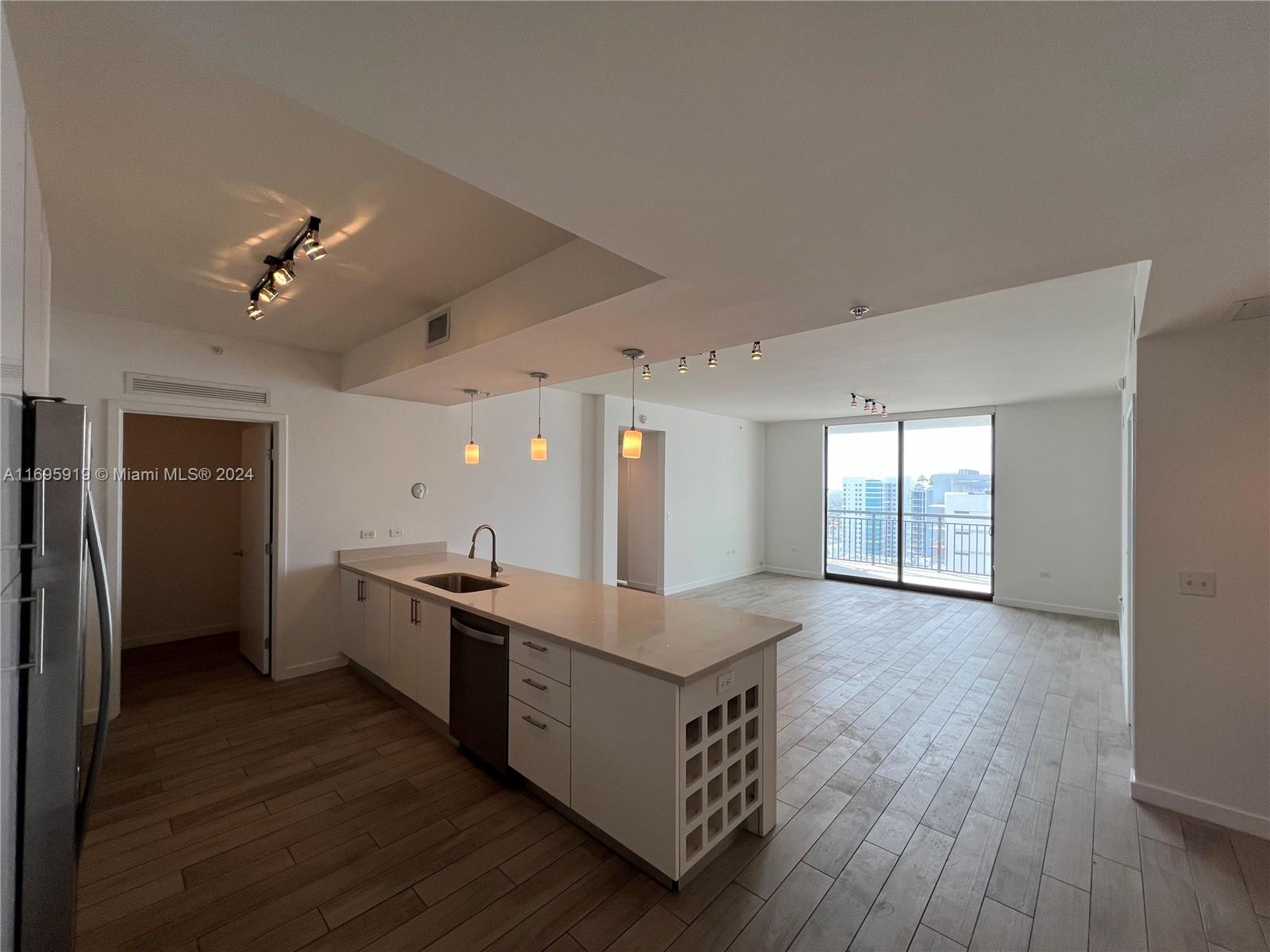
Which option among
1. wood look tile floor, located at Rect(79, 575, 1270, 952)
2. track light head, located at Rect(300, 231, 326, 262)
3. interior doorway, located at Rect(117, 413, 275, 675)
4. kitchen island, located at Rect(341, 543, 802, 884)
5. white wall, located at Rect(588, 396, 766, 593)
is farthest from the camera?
white wall, located at Rect(588, 396, 766, 593)

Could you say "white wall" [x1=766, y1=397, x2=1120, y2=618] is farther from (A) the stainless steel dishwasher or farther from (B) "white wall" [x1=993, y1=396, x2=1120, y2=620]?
(A) the stainless steel dishwasher

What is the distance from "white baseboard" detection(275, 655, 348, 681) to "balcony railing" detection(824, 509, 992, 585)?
6886 mm

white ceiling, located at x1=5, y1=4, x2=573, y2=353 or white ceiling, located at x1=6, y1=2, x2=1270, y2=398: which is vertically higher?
white ceiling, located at x1=5, y1=4, x2=573, y2=353

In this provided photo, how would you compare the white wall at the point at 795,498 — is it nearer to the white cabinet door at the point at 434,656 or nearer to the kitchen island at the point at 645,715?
the kitchen island at the point at 645,715

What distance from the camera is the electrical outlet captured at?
2447 millimetres

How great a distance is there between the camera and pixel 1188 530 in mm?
2492

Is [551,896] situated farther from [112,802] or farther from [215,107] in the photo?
[215,107]

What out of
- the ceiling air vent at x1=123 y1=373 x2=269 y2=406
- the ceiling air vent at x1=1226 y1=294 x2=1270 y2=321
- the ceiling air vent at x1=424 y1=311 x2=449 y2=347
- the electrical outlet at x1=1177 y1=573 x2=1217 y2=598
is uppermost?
the ceiling air vent at x1=424 y1=311 x2=449 y2=347

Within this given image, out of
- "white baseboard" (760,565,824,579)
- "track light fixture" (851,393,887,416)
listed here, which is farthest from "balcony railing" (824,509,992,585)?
"track light fixture" (851,393,887,416)

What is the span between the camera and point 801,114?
1095mm

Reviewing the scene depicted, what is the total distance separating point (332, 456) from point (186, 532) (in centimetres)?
245

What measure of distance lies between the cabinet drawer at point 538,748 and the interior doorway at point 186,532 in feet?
10.3

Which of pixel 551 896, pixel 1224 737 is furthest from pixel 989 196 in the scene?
pixel 1224 737

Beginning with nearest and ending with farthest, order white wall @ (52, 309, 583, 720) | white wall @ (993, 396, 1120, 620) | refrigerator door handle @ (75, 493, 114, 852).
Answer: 1. refrigerator door handle @ (75, 493, 114, 852)
2. white wall @ (52, 309, 583, 720)
3. white wall @ (993, 396, 1120, 620)
